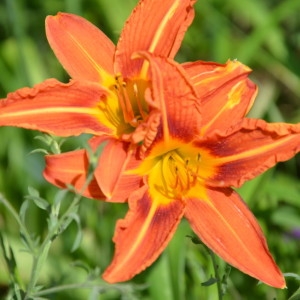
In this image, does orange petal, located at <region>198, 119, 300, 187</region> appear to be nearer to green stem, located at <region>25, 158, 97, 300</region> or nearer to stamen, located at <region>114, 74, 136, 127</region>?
stamen, located at <region>114, 74, 136, 127</region>

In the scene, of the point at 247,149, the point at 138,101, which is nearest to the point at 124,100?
the point at 138,101

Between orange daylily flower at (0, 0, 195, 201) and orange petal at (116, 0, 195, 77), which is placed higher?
orange petal at (116, 0, 195, 77)

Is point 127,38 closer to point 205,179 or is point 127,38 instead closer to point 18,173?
point 205,179

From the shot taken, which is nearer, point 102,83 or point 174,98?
point 174,98

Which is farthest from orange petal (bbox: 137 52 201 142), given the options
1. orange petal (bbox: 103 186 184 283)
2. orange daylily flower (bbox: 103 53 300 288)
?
orange petal (bbox: 103 186 184 283)

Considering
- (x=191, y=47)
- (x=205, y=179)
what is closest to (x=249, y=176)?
(x=205, y=179)

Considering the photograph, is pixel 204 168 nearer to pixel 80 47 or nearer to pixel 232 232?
pixel 232 232

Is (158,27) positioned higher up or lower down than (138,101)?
higher up
